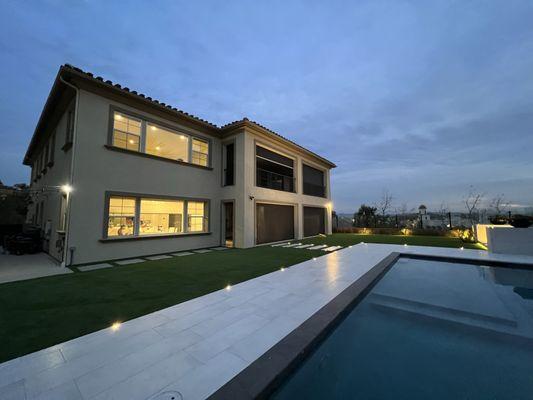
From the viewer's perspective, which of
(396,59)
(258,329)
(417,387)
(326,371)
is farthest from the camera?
(396,59)

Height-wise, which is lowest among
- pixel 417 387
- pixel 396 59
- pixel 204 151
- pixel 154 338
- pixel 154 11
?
pixel 417 387

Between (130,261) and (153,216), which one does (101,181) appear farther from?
(130,261)

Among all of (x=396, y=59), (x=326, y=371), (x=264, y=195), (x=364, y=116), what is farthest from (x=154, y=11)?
(x=364, y=116)

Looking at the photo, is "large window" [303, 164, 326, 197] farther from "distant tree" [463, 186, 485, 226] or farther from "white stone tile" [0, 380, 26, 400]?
"white stone tile" [0, 380, 26, 400]

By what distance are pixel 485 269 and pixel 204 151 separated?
11439mm

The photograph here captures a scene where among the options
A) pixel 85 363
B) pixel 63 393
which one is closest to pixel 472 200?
pixel 85 363

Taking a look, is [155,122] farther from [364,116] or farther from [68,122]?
[364,116]

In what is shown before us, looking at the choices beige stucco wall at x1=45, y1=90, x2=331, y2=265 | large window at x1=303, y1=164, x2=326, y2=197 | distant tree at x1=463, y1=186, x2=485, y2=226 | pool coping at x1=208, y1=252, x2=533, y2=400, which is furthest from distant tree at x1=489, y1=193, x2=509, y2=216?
pool coping at x1=208, y1=252, x2=533, y2=400

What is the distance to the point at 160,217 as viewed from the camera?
28.5 ft

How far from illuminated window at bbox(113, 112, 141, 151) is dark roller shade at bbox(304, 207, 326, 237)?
10.8 meters

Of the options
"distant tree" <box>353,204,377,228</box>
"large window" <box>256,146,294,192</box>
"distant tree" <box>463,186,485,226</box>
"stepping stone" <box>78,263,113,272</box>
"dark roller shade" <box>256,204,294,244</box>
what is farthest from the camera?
"distant tree" <box>353,204,377,228</box>

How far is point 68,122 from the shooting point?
25.9ft

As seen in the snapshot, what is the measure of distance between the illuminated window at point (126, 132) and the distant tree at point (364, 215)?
18.0 meters

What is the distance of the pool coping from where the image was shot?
1773 millimetres
